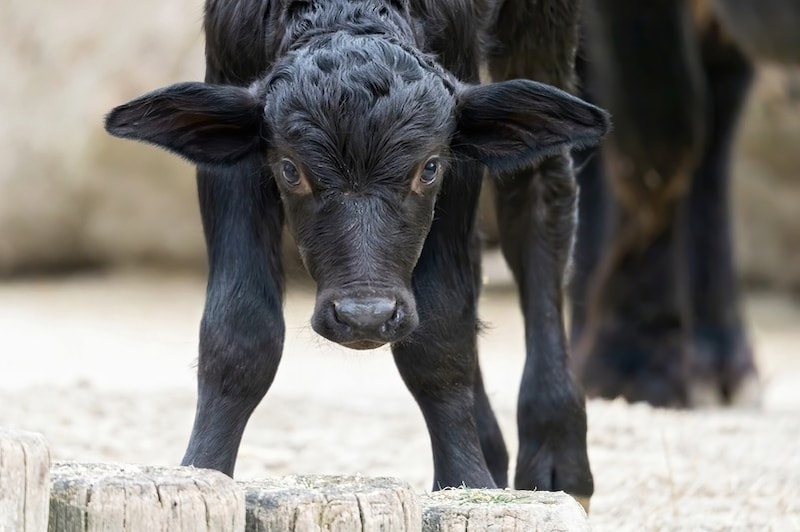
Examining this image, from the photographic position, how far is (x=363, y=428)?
7.83 metres

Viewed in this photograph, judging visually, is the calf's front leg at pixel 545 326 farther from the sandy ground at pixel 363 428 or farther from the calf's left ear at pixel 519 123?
the calf's left ear at pixel 519 123

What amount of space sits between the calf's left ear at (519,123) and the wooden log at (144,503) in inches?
70.5

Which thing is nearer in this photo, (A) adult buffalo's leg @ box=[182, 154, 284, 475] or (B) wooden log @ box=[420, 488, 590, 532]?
(B) wooden log @ box=[420, 488, 590, 532]

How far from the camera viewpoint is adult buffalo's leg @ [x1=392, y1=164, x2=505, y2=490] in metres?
4.89

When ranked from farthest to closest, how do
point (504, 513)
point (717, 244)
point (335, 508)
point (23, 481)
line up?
point (717, 244) → point (504, 513) → point (335, 508) → point (23, 481)

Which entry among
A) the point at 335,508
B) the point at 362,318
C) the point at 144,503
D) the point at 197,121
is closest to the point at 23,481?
the point at 144,503

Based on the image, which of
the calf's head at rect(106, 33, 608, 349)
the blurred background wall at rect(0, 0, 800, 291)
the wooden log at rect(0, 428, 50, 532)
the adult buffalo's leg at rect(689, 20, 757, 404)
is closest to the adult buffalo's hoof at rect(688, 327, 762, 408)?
the adult buffalo's leg at rect(689, 20, 757, 404)

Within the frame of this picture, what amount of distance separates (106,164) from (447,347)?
1192cm

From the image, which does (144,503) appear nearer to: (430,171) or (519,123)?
(430,171)

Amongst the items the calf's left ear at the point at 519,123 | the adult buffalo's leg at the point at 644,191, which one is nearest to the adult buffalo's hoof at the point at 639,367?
the adult buffalo's leg at the point at 644,191

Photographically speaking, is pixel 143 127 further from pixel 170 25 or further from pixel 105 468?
pixel 170 25

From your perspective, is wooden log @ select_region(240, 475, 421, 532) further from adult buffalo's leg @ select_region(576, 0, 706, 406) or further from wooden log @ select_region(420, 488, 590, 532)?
adult buffalo's leg @ select_region(576, 0, 706, 406)

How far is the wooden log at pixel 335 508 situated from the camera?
3373 mm

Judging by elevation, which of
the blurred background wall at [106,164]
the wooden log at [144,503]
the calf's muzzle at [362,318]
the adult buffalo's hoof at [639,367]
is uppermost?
the blurred background wall at [106,164]
